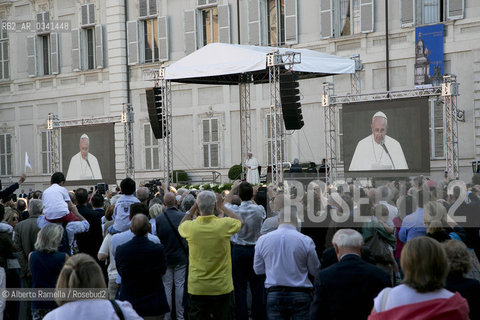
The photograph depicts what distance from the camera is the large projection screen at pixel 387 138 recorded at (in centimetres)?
1633

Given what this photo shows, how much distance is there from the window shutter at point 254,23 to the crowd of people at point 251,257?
14.6 m

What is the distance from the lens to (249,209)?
7938mm

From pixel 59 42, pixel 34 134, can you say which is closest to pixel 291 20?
pixel 59 42

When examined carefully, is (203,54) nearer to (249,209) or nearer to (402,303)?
(249,209)

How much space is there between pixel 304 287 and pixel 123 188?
356 cm

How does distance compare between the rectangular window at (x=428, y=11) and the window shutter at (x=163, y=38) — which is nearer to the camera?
the rectangular window at (x=428, y=11)

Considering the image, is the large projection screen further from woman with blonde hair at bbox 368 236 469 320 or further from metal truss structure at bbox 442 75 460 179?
woman with blonde hair at bbox 368 236 469 320

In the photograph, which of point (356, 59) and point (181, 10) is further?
point (181, 10)

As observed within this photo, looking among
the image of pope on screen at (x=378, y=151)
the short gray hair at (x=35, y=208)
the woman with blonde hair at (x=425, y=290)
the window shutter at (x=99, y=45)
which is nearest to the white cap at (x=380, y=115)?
the image of pope on screen at (x=378, y=151)

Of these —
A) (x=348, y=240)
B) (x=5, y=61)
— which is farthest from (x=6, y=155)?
(x=348, y=240)

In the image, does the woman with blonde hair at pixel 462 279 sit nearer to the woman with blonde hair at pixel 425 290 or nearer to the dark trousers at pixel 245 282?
the woman with blonde hair at pixel 425 290

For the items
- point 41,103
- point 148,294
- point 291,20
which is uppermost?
point 291,20

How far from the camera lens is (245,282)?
824 cm

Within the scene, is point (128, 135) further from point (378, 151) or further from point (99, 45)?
point (99, 45)
